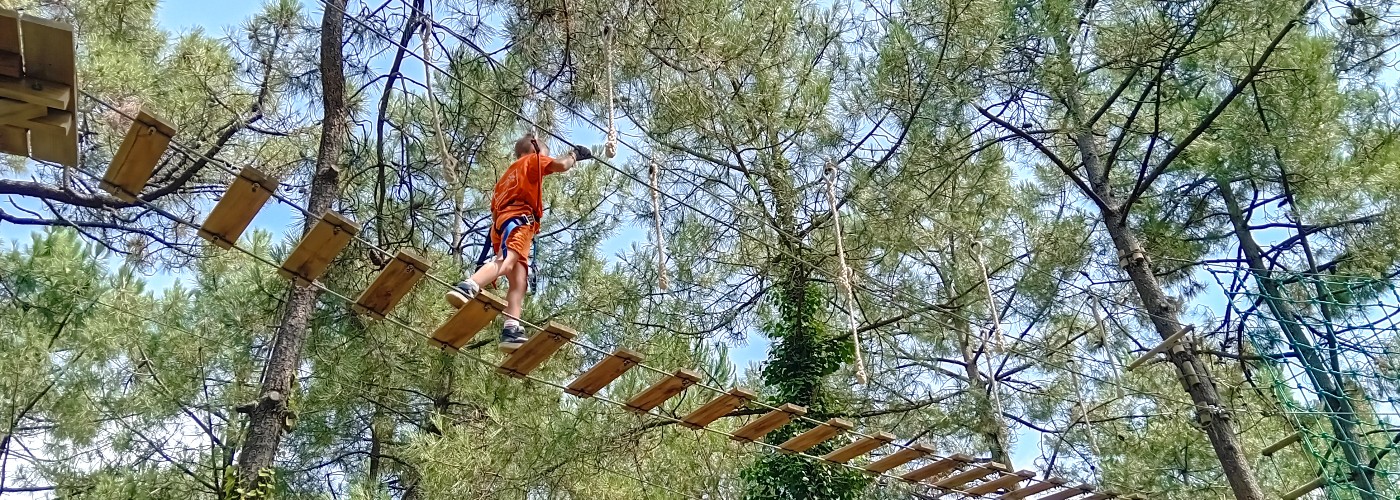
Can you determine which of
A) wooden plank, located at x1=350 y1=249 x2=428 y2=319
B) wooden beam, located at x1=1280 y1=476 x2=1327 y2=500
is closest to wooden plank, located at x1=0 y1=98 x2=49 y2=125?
wooden plank, located at x1=350 y1=249 x2=428 y2=319

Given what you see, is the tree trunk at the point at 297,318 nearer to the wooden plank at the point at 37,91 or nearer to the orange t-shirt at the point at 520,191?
the orange t-shirt at the point at 520,191

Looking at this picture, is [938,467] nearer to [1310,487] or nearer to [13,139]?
[1310,487]

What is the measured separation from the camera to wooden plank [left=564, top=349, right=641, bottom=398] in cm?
386

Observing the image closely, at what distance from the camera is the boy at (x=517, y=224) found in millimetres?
3893

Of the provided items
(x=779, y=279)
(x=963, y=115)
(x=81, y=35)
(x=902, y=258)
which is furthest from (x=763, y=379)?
(x=81, y=35)

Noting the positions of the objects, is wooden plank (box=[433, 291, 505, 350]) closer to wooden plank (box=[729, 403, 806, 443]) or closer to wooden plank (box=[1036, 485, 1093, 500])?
wooden plank (box=[729, 403, 806, 443])

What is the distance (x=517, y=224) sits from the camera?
4090 millimetres

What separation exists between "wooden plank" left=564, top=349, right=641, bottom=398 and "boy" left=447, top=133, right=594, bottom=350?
0.32m

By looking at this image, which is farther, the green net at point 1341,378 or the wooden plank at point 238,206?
the green net at point 1341,378

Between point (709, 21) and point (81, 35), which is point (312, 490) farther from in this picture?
point (709, 21)

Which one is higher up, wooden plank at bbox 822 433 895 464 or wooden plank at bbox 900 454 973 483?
wooden plank at bbox 822 433 895 464

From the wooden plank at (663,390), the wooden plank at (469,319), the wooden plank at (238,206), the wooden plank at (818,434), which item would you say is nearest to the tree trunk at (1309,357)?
the wooden plank at (818,434)

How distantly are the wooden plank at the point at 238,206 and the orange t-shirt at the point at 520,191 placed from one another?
1074 millimetres

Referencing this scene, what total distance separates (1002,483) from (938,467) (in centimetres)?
39
